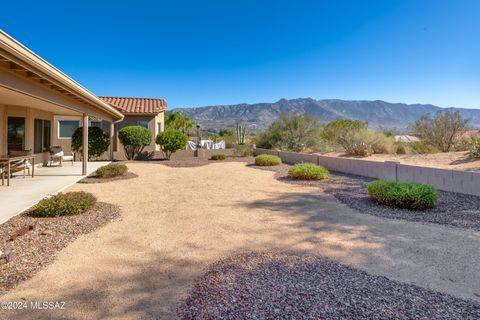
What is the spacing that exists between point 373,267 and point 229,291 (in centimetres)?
182

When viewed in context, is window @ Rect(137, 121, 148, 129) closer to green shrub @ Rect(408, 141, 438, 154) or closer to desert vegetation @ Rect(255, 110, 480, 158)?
desert vegetation @ Rect(255, 110, 480, 158)

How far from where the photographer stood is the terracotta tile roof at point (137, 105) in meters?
19.0

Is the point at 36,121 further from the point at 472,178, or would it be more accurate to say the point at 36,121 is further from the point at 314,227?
the point at 472,178

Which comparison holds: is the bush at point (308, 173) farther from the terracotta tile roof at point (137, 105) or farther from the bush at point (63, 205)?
the terracotta tile roof at point (137, 105)

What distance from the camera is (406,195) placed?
20.2 feet

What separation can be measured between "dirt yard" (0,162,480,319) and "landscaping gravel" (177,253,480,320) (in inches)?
8.3

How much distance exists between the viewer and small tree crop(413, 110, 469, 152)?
13.7m

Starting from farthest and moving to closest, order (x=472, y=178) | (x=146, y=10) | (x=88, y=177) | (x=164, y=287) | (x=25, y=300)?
(x=146, y=10)
(x=88, y=177)
(x=472, y=178)
(x=164, y=287)
(x=25, y=300)

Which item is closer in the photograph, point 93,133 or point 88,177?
point 88,177

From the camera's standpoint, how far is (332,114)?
99750mm

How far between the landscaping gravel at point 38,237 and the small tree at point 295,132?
14.7 m

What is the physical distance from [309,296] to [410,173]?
811 cm

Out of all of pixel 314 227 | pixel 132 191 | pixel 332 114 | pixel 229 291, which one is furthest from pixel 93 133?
pixel 332 114

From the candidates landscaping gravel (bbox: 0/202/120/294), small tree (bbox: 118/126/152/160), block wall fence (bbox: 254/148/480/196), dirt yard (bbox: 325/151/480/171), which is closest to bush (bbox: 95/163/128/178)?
landscaping gravel (bbox: 0/202/120/294)
